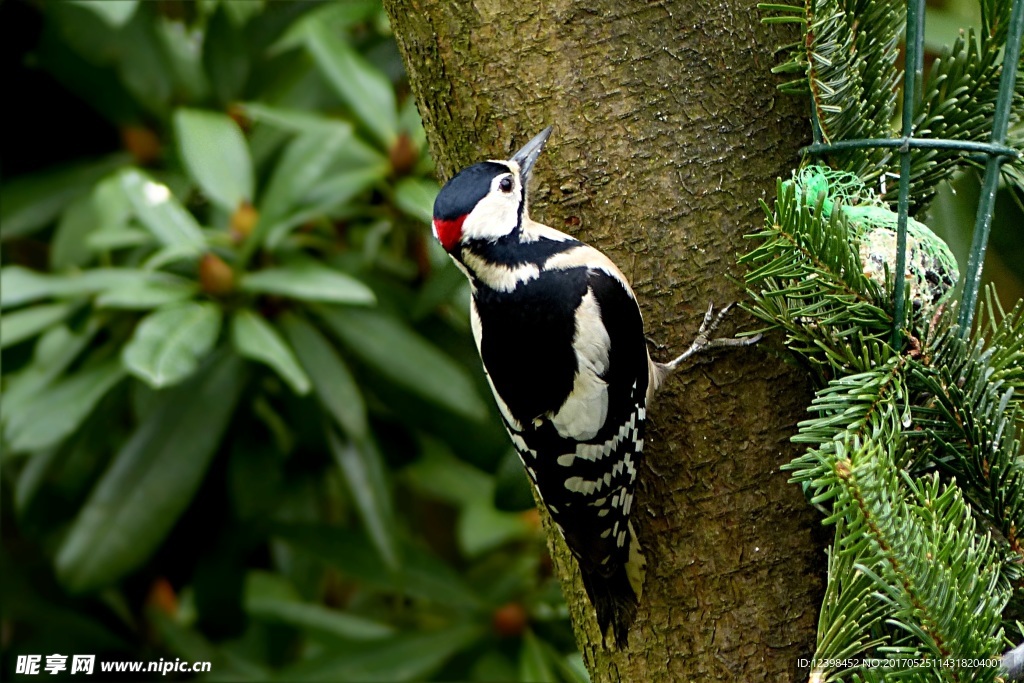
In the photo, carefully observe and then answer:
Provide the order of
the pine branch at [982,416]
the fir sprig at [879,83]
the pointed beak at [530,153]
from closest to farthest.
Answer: the pine branch at [982,416], the fir sprig at [879,83], the pointed beak at [530,153]

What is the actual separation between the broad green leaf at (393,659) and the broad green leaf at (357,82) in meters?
1.08

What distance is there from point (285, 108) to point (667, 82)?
4.22 ft

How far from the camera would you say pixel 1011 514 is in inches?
39.8

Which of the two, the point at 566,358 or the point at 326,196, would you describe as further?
the point at 326,196

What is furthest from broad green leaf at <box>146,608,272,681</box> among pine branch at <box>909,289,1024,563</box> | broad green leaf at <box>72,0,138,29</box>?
pine branch at <box>909,289,1024,563</box>

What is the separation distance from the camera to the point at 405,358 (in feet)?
6.51

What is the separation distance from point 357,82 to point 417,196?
272 mm

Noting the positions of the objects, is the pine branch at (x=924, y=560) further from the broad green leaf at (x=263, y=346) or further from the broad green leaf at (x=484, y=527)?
the broad green leaf at (x=484, y=527)

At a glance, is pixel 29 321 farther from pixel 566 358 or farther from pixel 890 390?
pixel 890 390

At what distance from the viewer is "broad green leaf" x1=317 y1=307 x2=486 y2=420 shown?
1961 millimetres

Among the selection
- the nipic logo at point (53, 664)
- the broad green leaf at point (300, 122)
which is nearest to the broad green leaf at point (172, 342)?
the broad green leaf at point (300, 122)

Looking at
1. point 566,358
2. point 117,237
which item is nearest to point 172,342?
point 117,237

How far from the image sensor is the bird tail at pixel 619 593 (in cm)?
123

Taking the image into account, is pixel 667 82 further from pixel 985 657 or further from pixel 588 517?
Answer: pixel 985 657
